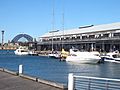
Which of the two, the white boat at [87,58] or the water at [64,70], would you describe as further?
the white boat at [87,58]

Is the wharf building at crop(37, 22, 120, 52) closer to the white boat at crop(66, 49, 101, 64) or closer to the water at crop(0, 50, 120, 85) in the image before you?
the white boat at crop(66, 49, 101, 64)

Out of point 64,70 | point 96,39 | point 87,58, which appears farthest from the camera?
point 96,39

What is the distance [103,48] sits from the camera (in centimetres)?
15662

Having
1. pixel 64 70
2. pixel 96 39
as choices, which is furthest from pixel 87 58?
pixel 96 39

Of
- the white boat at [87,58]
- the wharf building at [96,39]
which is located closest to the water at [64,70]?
the white boat at [87,58]

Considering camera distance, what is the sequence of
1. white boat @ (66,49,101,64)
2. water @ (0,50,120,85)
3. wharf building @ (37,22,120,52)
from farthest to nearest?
wharf building @ (37,22,120,52) → white boat @ (66,49,101,64) → water @ (0,50,120,85)

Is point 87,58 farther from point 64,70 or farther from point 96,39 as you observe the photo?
point 96,39

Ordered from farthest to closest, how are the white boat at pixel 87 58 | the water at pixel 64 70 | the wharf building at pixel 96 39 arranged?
the wharf building at pixel 96 39
the white boat at pixel 87 58
the water at pixel 64 70

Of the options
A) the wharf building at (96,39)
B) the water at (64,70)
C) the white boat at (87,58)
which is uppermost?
the wharf building at (96,39)

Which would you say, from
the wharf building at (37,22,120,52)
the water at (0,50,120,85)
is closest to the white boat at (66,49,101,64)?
the water at (0,50,120,85)

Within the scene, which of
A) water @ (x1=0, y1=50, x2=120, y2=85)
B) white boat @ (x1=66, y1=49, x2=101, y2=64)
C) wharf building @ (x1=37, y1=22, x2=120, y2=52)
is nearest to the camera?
water @ (x1=0, y1=50, x2=120, y2=85)

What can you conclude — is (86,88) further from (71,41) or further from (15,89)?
(71,41)

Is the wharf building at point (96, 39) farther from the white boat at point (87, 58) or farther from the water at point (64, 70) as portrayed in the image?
the water at point (64, 70)

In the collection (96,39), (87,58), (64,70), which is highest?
(96,39)
